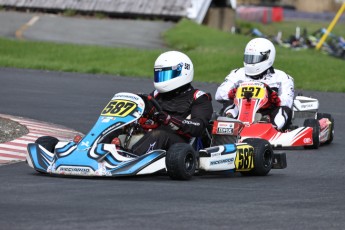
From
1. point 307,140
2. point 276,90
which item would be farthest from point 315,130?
point 276,90

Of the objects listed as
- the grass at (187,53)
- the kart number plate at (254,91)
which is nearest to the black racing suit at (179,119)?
the kart number plate at (254,91)

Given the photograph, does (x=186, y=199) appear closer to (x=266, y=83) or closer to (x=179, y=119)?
(x=179, y=119)

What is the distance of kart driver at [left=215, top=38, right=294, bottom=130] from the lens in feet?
44.0

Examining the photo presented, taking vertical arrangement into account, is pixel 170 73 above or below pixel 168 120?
above

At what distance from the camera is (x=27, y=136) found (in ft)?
40.3

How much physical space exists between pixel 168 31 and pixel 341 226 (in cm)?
2615

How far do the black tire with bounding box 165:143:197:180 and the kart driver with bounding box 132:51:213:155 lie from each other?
57 cm

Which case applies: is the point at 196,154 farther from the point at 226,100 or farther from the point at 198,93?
the point at 226,100

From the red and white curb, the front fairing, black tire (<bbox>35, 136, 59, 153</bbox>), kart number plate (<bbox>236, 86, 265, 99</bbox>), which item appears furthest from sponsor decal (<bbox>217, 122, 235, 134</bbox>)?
kart number plate (<bbox>236, 86, 265, 99</bbox>)

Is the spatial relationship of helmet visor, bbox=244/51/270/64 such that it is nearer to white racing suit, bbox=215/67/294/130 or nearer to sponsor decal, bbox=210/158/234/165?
white racing suit, bbox=215/67/294/130

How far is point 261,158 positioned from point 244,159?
6.9 inches

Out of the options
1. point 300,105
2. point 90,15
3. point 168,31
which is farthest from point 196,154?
point 90,15

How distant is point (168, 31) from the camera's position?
3297 centimetres

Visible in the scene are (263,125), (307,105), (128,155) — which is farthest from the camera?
(307,105)
